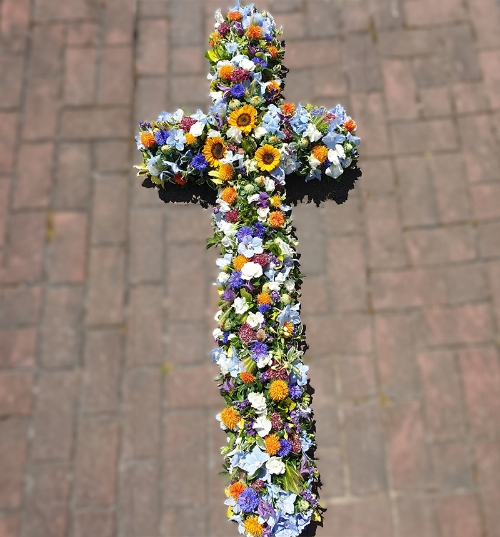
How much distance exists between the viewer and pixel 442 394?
129 inches

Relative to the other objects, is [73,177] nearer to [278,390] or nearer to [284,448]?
[278,390]

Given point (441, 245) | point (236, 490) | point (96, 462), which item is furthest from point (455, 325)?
point (96, 462)

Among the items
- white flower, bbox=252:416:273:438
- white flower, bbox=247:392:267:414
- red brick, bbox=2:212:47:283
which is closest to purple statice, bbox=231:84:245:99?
red brick, bbox=2:212:47:283

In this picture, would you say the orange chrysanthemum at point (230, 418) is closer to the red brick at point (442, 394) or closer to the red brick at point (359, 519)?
the red brick at point (359, 519)

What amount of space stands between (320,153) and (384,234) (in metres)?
0.77

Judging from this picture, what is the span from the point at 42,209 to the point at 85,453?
1.80 meters

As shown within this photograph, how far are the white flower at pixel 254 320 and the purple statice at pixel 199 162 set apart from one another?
1.06 meters

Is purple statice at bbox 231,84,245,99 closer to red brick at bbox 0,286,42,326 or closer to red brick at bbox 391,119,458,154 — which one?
red brick at bbox 391,119,458,154

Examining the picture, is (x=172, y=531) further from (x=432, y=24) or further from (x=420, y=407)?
(x=432, y=24)

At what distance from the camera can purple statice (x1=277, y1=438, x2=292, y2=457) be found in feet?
9.18

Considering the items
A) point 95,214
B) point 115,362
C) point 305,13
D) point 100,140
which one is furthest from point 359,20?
point 115,362

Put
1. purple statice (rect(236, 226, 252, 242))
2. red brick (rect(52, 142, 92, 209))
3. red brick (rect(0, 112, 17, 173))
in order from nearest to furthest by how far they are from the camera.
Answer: purple statice (rect(236, 226, 252, 242)) < red brick (rect(52, 142, 92, 209)) < red brick (rect(0, 112, 17, 173))

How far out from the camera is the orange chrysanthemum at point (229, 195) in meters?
3.15

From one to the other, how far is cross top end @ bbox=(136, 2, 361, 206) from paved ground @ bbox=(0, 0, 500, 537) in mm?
371
